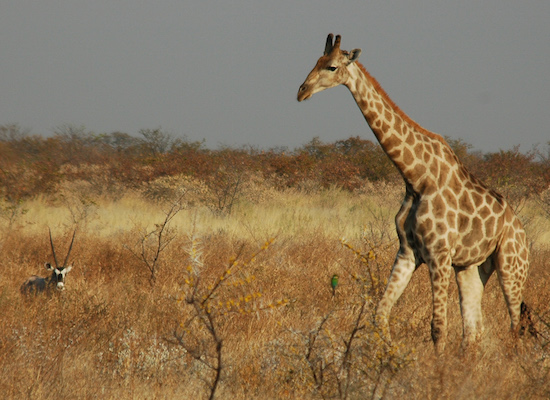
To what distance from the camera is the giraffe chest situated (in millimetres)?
4621

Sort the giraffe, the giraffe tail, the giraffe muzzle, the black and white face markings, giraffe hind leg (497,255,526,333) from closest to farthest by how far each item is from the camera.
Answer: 1. the giraffe muzzle
2. the giraffe
3. the giraffe tail
4. giraffe hind leg (497,255,526,333)
5. the black and white face markings

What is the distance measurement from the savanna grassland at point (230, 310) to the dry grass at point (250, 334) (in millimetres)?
20

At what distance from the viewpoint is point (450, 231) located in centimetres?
465

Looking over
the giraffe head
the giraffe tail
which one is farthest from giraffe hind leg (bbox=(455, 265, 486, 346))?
the giraffe head

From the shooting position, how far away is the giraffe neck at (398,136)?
4.78 meters

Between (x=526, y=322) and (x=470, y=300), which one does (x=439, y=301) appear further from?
(x=526, y=322)

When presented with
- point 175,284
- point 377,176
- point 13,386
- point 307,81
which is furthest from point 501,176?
point 13,386

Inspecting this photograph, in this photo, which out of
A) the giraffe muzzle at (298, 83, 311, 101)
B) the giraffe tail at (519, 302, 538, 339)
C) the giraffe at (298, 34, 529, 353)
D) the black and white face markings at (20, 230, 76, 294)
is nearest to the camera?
the giraffe muzzle at (298, 83, 311, 101)

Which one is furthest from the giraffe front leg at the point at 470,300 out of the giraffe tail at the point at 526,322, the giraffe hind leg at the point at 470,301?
the giraffe tail at the point at 526,322

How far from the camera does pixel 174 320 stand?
215 inches

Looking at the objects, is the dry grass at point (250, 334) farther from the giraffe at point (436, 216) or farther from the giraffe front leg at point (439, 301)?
the giraffe at point (436, 216)

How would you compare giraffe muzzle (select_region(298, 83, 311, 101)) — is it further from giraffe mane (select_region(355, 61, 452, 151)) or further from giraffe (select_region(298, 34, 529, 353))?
giraffe mane (select_region(355, 61, 452, 151))

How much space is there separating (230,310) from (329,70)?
95.6 inches

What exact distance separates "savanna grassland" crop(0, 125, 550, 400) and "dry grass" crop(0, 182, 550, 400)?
0.06ft
